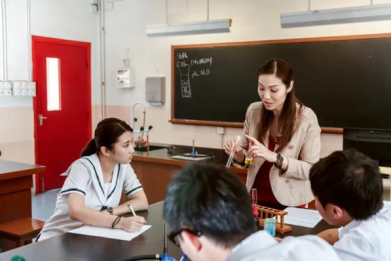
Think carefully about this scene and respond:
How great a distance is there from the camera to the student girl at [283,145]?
2041 mm

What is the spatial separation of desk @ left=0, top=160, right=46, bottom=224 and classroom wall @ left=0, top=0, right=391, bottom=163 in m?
1.84

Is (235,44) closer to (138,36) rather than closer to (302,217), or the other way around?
(138,36)

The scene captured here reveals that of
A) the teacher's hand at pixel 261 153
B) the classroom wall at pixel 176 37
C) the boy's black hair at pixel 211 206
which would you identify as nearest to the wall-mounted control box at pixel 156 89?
the classroom wall at pixel 176 37

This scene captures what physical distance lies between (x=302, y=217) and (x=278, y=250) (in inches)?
46.3

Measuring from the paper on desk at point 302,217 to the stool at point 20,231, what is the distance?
1811 millimetres

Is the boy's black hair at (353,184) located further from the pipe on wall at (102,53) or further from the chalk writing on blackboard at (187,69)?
the pipe on wall at (102,53)

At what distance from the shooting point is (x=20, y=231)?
2.84 meters

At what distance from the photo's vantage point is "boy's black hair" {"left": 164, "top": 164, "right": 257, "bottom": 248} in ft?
2.64

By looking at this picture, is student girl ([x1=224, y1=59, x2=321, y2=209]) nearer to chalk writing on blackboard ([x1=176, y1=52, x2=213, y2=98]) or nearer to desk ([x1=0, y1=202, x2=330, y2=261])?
desk ([x1=0, y1=202, x2=330, y2=261])

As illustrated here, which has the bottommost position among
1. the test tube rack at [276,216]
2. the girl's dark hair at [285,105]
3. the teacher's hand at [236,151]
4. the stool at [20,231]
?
the stool at [20,231]

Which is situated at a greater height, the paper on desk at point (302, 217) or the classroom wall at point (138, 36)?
the classroom wall at point (138, 36)

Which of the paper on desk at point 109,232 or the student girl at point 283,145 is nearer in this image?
the paper on desk at point 109,232

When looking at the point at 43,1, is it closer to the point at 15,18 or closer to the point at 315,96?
the point at 15,18

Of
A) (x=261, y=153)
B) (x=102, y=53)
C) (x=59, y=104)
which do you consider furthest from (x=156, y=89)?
(x=261, y=153)
